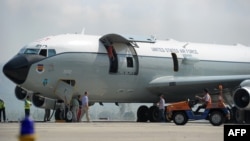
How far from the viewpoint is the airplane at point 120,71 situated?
29.7 meters

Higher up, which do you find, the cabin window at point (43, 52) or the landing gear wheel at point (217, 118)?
the cabin window at point (43, 52)

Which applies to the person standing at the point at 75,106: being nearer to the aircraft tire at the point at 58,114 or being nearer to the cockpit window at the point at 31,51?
the aircraft tire at the point at 58,114

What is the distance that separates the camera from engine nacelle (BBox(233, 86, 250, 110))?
28.1 m

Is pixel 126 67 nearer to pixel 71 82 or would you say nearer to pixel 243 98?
pixel 71 82

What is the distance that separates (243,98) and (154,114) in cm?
699

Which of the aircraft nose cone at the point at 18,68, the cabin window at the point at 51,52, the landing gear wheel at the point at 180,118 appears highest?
the cabin window at the point at 51,52

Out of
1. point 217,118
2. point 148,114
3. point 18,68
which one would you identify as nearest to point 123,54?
point 148,114

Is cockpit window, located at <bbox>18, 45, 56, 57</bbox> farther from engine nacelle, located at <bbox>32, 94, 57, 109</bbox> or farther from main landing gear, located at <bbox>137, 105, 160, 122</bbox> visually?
main landing gear, located at <bbox>137, 105, 160, 122</bbox>

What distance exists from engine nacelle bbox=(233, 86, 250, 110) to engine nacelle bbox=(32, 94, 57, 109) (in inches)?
380

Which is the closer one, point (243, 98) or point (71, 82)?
point (243, 98)

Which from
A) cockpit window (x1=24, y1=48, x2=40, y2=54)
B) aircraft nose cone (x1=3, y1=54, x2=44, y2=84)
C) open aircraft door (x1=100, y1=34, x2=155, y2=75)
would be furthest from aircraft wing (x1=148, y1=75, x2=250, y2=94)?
aircraft nose cone (x1=3, y1=54, x2=44, y2=84)

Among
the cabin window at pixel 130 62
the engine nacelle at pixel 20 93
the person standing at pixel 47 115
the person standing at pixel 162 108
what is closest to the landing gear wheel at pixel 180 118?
the person standing at pixel 162 108

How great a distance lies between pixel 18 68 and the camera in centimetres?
2909

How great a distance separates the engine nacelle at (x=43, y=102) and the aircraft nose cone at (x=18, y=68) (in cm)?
368
